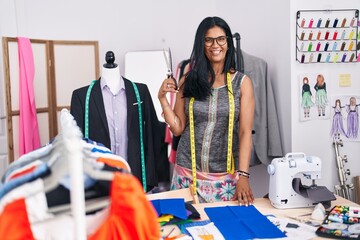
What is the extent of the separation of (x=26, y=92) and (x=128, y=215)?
224 cm

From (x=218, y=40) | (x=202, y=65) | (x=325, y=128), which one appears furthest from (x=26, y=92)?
(x=325, y=128)

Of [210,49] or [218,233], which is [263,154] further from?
[218,233]

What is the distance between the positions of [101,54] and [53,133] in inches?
34.5

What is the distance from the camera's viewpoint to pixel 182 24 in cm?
376

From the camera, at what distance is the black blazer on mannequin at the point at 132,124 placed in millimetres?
2043

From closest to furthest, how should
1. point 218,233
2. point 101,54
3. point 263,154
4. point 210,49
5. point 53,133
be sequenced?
1. point 218,233
2. point 210,49
3. point 263,154
4. point 53,133
5. point 101,54

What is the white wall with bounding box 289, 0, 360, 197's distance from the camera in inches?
101

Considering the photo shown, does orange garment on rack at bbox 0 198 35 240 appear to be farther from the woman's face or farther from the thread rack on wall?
the thread rack on wall

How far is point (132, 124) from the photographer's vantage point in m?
2.09

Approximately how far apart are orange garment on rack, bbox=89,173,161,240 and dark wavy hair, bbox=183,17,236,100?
1232 millimetres

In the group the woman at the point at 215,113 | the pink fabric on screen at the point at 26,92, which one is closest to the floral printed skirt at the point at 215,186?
the woman at the point at 215,113

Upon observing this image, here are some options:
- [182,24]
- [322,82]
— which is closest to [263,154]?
[322,82]

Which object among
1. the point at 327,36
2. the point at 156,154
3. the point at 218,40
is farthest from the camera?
the point at 327,36

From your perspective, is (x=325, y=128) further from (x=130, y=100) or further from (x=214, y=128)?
(x=130, y=100)
